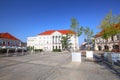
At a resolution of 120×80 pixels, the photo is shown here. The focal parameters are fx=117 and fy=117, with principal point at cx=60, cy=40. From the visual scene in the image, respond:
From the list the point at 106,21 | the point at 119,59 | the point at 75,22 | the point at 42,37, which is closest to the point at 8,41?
the point at 42,37

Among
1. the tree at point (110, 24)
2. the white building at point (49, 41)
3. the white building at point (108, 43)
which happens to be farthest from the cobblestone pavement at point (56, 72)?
the white building at point (49, 41)

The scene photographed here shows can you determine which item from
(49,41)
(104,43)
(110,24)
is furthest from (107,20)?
(49,41)

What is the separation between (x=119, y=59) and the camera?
51.2 feet

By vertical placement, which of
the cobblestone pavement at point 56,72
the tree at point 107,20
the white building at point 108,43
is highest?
the tree at point 107,20

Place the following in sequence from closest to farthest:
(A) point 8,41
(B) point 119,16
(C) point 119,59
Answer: (C) point 119,59
(B) point 119,16
(A) point 8,41

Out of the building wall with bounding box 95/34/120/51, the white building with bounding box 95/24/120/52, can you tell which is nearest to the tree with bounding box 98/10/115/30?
the white building with bounding box 95/24/120/52

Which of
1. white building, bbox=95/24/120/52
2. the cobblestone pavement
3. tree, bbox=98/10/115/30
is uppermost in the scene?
tree, bbox=98/10/115/30

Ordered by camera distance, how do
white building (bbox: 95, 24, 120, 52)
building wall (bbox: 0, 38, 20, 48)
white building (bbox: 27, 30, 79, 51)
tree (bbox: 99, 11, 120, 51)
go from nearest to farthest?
tree (bbox: 99, 11, 120, 51) → white building (bbox: 95, 24, 120, 52) → building wall (bbox: 0, 38, 20, 48) → white building (bbox: 27, 30, 79, 51)

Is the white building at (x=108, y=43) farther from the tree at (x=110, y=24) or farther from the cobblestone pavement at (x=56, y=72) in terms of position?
the cobblestone pavement at (x=56, y=72)

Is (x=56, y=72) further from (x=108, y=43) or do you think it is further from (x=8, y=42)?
(x=8, y=42)

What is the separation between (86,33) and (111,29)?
25.5m

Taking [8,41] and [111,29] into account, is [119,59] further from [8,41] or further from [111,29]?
[8,41]

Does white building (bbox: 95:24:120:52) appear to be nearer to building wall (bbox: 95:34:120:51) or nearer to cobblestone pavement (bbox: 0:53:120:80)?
building wall (bbox: 95:34:120:51)

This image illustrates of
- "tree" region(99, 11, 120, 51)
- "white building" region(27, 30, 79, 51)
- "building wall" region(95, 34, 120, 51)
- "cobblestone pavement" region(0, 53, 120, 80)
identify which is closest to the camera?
"cobblestone pavement" region(0, 53, 120, 80)
